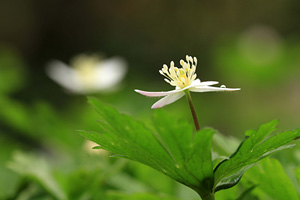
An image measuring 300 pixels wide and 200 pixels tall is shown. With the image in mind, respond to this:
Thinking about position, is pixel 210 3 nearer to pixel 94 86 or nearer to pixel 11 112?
pixel 94 86

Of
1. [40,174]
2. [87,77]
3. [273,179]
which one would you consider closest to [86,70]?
[87,77]

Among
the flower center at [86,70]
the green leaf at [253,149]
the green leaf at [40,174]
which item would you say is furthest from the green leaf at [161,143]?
the flower center at [86,70]

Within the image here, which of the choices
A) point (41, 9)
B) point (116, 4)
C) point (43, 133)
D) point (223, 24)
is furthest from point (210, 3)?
point (43, 133)

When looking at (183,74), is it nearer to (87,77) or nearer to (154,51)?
(87,77)

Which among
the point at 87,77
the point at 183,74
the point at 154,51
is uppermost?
the point at 154,51

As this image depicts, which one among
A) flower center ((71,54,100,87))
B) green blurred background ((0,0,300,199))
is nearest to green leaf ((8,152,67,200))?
green blurred background ((0,0,300,199))

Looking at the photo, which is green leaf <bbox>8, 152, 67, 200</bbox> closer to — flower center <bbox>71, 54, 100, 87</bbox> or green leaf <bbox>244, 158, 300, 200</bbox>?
green leaf <bbox>244, 158, 300, 200</bbox>
